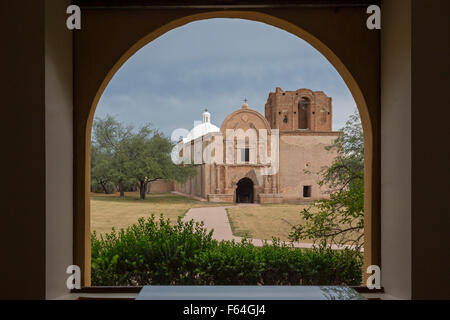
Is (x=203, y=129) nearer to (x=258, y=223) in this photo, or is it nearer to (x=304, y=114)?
(x=304, y=114)

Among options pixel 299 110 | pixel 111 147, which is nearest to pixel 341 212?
pixel 111 147

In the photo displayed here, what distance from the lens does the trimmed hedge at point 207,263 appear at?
7.95 feet

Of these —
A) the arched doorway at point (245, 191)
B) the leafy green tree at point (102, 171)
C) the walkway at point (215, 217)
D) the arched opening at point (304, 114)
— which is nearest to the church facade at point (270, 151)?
the arched opening at point (304, 114)

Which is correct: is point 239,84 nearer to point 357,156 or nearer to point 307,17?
point 357,156

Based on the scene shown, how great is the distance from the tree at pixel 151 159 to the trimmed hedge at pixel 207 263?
4.70m

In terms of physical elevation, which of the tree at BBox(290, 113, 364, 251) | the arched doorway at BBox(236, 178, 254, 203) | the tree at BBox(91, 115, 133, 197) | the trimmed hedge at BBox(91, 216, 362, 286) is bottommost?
the arched doorway at BBox(236, 178, 254, 203)

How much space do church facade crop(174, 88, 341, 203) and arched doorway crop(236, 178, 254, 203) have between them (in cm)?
64

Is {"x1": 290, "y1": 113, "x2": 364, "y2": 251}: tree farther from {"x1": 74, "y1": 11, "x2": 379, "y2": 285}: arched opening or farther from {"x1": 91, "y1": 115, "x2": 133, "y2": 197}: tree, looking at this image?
{"x1": 91, "y1": 115, "x2": 133, "y2": 197}: tree

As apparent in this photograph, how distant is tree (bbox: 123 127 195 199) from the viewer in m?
7.27

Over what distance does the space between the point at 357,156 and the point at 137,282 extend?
338cm

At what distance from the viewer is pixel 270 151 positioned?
993 cm

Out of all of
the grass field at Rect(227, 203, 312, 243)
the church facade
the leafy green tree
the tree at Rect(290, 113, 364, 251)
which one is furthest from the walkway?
the leafy green tree
